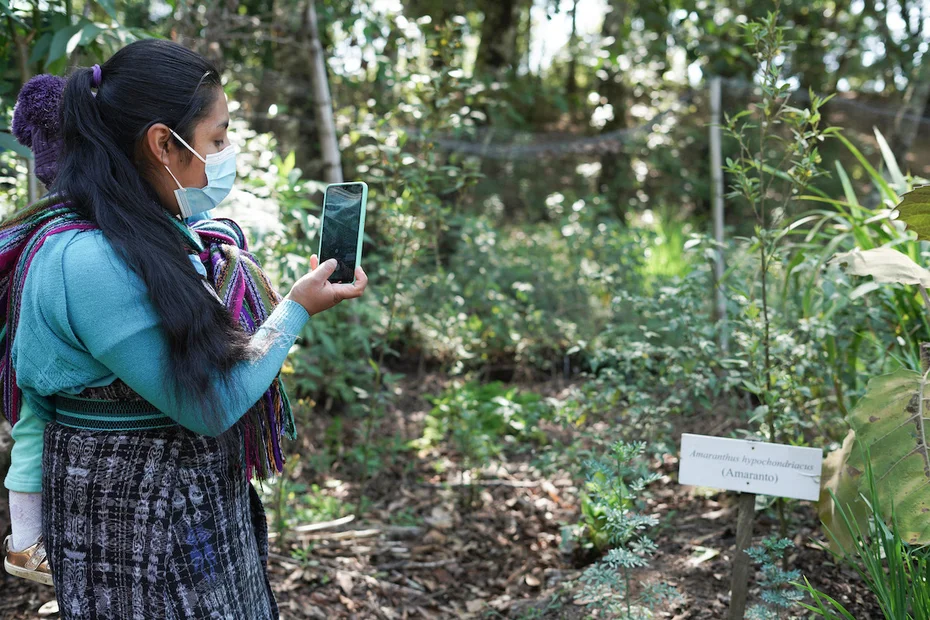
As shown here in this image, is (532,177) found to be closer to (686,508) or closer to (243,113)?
(243,113)

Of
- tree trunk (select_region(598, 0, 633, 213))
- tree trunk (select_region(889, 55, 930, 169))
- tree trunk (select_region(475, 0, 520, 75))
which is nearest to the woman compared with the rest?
tree trunk (select_region(889, 55, 930, 169))

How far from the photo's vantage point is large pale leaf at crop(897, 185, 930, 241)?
2.06 meters

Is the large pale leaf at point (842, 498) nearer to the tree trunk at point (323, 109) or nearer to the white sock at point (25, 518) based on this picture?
the white sock at point (25, 518)

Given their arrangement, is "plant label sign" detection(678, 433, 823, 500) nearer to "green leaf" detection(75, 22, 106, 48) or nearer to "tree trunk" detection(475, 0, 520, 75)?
"green leaf" detection(75, 22, 106, 48)

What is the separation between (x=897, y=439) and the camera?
6.53 ft

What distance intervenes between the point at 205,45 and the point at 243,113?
132 centimetres

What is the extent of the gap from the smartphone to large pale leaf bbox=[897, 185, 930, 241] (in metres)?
1.45

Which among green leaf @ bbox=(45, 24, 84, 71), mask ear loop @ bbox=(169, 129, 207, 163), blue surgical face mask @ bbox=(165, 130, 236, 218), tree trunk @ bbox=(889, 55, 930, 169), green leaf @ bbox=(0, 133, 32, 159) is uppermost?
tree trunk @ bbox=(889, 55, 930, 169)

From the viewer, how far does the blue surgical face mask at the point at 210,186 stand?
1.49 metres

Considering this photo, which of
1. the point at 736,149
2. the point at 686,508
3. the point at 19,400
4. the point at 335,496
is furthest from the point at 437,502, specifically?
the point at 736,149

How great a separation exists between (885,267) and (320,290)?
1.48m

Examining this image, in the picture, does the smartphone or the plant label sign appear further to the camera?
the plant label sign

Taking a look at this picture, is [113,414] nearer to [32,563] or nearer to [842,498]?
[32,563]

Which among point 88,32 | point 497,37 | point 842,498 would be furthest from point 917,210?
point 497,37
